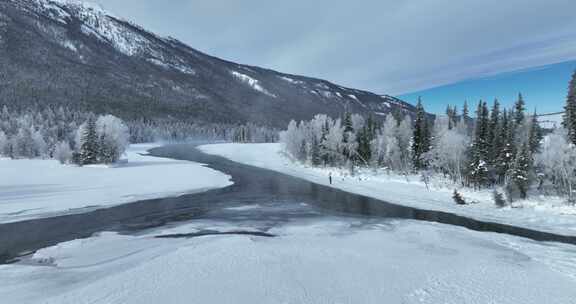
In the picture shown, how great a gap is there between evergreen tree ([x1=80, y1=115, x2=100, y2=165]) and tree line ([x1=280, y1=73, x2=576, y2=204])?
4947 cm

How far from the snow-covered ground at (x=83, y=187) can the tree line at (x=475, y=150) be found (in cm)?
3081

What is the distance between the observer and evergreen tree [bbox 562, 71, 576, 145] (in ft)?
151

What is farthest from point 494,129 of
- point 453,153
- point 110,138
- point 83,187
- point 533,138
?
point 110,138

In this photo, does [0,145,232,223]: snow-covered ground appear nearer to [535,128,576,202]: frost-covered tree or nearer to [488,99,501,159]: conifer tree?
[488,99,501,159]: conifer tree

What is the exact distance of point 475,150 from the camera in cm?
5222

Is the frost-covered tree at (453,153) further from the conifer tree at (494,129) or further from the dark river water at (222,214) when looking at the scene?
the dark river water at (222,214)

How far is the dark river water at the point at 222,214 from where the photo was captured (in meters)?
24.5

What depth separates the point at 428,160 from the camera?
63.4m

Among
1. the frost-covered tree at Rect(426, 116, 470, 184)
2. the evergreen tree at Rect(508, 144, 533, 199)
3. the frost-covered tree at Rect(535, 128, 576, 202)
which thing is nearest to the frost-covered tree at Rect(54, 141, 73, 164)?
the frost-covered tree at Rect(426, 116, 470, 184)

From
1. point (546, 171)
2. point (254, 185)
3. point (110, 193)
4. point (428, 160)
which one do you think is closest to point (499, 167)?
point (546, 171)

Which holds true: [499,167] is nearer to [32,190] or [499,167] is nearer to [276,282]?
[276,282]

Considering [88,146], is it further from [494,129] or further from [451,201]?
[494,129]

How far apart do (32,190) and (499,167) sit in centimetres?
6684

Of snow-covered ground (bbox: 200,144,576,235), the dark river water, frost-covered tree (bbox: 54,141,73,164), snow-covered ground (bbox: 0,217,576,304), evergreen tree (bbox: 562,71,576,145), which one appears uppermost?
evergreen tree (bbox: 562,71,576,145)
